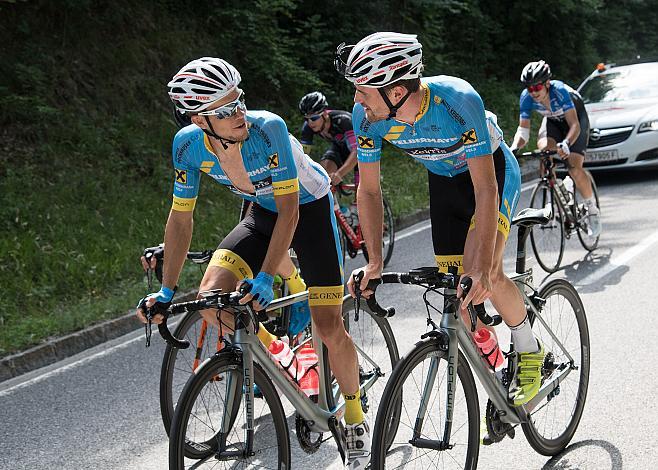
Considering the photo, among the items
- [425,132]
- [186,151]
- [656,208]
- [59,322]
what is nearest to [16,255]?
[59,322]

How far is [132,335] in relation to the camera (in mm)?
8180

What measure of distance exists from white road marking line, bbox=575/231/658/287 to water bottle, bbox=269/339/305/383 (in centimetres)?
438

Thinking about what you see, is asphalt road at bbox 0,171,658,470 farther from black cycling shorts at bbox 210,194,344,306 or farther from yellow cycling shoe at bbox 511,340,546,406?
black cycling shorts at bbox 210,194,344,306

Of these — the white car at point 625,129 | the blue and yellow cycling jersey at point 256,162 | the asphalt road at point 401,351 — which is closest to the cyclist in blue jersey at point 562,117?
the asphalt road at point 401,351

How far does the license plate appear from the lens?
1430cm

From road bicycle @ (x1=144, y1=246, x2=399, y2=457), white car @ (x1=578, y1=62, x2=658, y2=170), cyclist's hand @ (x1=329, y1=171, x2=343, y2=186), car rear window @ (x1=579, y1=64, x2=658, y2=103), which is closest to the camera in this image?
road bicycle @ (x1=144, y1=246, x2=399, y2=457)

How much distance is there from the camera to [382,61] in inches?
155

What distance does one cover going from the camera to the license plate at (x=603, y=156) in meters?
14.3

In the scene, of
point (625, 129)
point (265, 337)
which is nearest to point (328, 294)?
point (265, 337)

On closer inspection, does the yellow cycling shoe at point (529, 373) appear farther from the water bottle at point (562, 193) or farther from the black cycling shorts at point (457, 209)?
the water bottle at point (562, 193)

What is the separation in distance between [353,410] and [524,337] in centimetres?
90

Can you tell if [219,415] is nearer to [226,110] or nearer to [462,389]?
[462,389]

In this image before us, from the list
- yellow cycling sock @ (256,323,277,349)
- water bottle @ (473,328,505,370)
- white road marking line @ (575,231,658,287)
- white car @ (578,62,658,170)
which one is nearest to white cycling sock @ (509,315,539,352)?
water bottle @ (473,328,505,370)

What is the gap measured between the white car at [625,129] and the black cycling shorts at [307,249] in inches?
398
